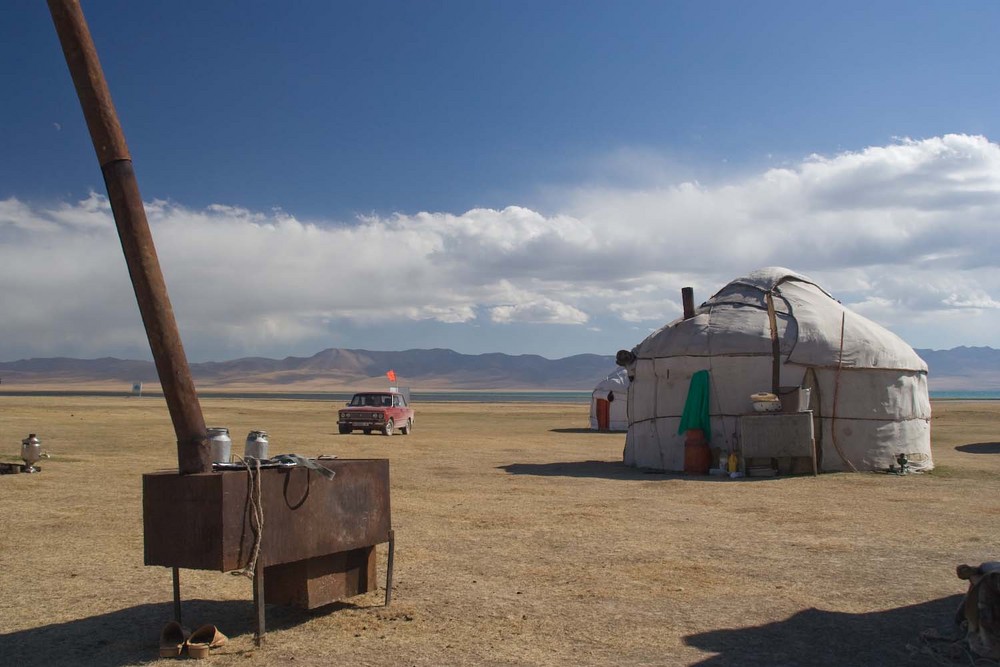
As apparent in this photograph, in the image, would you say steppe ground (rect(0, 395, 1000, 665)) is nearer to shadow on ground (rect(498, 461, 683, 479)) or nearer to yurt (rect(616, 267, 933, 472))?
shadow on ground (rect(498, 461, 683, 479))

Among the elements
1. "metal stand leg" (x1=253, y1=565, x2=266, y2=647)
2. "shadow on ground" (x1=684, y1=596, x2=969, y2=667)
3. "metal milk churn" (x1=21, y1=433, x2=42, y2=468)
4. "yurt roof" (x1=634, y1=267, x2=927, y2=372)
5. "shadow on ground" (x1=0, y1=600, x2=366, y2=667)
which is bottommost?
"shadow on ground" (x1=684, y1=596, x2=969, y2=667)

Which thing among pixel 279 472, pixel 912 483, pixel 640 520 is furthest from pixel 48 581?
pixel 912 483

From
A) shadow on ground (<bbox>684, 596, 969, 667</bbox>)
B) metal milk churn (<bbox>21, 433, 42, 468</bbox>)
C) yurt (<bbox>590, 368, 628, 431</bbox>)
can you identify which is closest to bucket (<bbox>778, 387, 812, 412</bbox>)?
shadow on ground (<bbox>684, 596, 969, 667</bbox>)

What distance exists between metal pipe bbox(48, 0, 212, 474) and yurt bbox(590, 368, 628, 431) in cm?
3120

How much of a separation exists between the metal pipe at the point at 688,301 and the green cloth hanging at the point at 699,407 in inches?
74.5

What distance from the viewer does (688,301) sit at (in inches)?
778

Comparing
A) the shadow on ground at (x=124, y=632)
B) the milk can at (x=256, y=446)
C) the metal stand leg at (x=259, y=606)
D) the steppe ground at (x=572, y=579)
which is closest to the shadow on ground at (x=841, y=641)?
the steppe ground at (x=572, y=579)

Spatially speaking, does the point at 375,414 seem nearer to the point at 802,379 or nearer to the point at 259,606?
the point at 802,379

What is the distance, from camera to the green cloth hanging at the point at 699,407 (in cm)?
1805

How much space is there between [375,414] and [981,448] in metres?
18.9

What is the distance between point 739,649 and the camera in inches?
236

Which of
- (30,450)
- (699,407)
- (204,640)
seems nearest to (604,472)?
(699,407)

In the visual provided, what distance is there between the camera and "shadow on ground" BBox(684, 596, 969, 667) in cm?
573

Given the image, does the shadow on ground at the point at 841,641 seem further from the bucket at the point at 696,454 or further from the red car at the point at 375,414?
the red car at the point at 375,414
